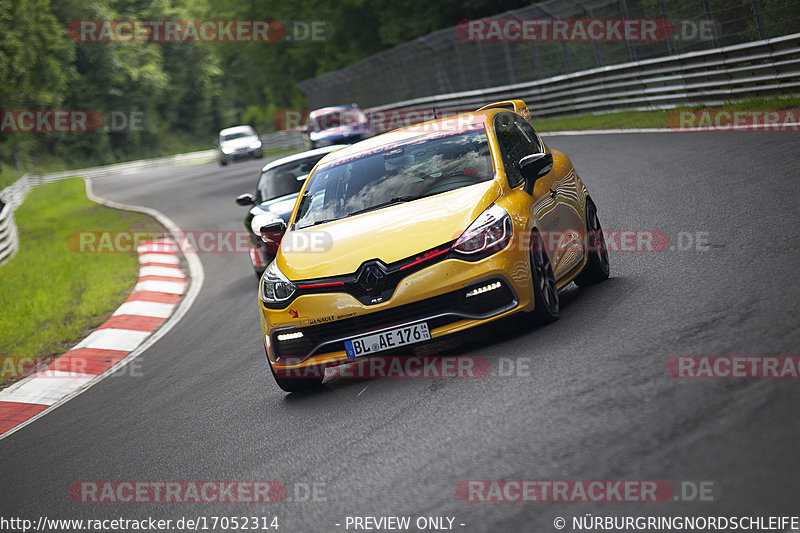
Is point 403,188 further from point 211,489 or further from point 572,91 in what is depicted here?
point 572,91

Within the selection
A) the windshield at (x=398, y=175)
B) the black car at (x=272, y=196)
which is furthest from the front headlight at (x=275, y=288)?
the black car at (x=272, y=196)

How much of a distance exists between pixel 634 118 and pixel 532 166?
650 inches

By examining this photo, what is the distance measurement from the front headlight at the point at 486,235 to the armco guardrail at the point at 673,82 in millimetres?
11858

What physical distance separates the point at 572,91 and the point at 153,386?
67.4 ft

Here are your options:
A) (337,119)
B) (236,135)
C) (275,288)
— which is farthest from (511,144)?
(236,135)

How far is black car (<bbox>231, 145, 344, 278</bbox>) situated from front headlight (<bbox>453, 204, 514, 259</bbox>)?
597 centimetres

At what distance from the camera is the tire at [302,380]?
7.25m

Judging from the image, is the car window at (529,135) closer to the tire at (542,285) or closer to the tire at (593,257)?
the tire at (593,257)

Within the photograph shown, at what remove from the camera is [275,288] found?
7273 mm

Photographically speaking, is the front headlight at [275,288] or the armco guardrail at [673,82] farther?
the armco guardrail at [673,82]

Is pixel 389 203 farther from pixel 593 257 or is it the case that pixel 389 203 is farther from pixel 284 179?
pixel 284 179

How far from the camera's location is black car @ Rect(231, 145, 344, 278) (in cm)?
1304

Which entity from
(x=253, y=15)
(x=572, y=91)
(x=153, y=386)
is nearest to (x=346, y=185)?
(x=153, y=386)

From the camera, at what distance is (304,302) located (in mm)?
7016
